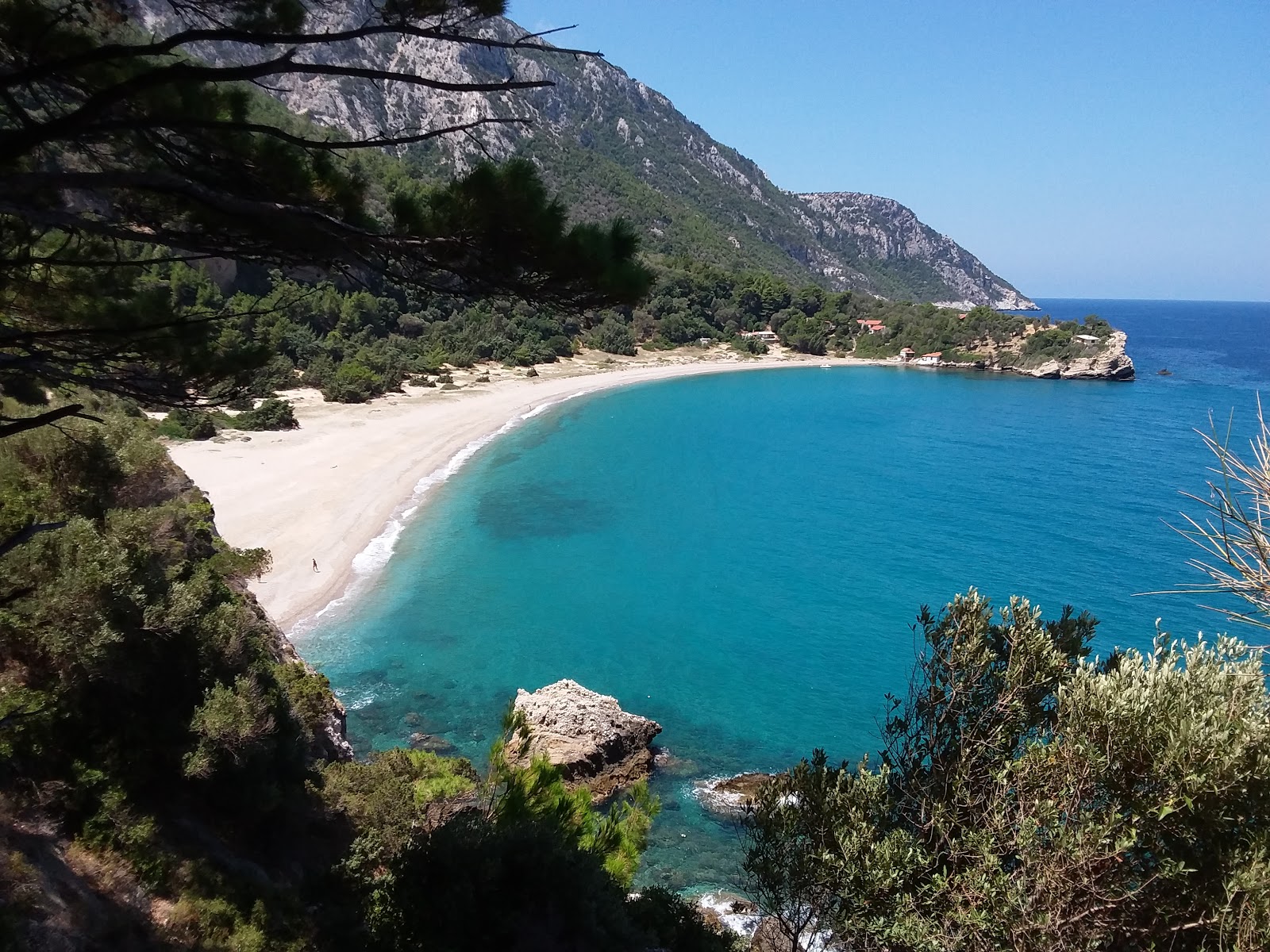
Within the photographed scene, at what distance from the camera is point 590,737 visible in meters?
14.7

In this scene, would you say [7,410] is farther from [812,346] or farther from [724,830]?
[812,346]

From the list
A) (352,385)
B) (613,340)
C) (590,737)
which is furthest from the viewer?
(613,340)

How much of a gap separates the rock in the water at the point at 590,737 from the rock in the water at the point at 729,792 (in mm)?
1197

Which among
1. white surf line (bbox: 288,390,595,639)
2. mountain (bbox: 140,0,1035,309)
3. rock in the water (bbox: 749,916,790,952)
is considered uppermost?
mountain (bbox: 140,0,1035,309)

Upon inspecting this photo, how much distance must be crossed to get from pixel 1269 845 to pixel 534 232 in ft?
21.6

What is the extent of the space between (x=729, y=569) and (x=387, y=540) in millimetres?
12205

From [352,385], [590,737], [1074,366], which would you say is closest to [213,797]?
[590,737]

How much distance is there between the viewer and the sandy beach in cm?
2250

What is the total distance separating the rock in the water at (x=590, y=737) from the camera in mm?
14320

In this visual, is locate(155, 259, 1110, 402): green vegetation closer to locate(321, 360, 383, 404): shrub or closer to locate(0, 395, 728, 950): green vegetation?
locate(321, 360, 383, 404): shrub

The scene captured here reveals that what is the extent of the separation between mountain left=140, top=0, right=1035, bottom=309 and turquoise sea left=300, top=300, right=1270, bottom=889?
31.6m

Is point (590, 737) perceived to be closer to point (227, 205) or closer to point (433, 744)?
point (433, 744)

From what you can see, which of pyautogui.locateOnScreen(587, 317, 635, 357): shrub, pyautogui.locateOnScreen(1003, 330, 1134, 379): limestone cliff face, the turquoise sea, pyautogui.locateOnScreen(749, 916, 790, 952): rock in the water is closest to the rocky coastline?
pyautogui.locateOnScreen(1003, 330, 1134, 379): limestone cliff face

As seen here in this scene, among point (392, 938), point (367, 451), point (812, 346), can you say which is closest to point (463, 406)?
point (367, 451)
